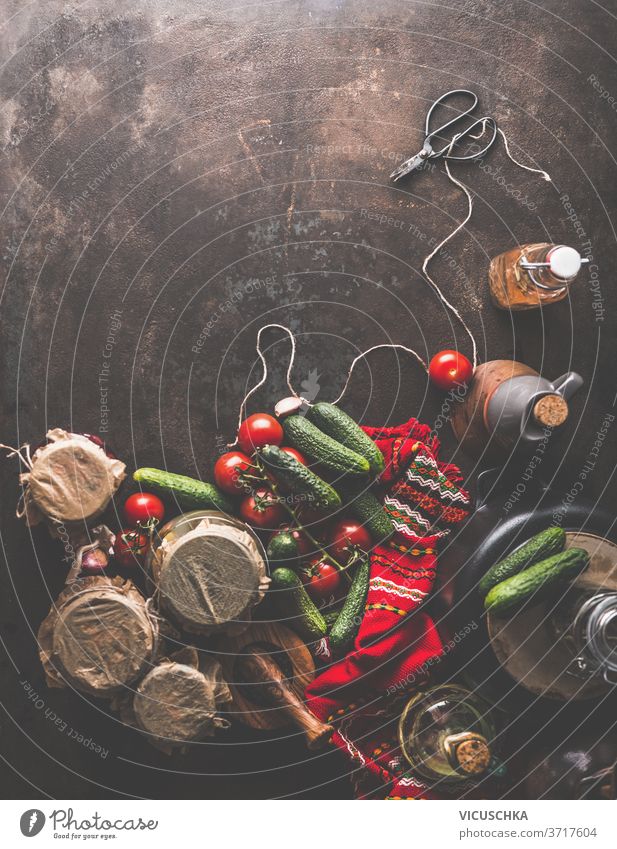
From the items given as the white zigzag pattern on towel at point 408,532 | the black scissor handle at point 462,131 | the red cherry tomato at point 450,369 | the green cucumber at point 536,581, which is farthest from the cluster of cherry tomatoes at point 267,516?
the black scissor handle at point 462,131

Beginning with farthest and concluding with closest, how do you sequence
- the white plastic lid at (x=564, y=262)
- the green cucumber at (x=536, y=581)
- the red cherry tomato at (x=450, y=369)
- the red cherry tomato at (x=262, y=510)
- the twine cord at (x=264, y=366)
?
the twine cord at (x=264, y=366)
the red cherry tomato at (x=450, y=369)
the red cherry tomato at (x=262, y=510)
the white plastic lid at (x=564, y=262)
the green cucumber at (x=536, y=581)

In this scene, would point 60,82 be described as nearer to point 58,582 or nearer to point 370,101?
point 370,101

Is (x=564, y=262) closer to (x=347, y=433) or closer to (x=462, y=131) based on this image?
(x=462, y=131)

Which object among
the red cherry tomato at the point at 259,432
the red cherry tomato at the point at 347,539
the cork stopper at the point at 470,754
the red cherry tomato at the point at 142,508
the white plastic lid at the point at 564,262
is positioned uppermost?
the white plastic lid at the point at 564,262

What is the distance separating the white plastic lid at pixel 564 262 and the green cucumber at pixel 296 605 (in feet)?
5.05

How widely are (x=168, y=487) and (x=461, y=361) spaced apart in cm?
129

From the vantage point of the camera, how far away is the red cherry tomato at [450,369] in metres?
2.84

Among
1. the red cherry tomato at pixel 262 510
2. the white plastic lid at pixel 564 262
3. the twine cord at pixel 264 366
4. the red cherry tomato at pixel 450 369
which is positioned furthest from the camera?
the twine cord at pixel 264 366

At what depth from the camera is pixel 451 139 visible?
3.00 metres

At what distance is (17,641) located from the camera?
2.93 m

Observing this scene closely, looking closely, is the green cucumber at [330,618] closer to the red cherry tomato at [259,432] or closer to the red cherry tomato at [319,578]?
the red cherry tomato at [319,578]

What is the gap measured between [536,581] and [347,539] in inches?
28.9

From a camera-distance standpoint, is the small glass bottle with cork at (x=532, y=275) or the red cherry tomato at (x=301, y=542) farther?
the red cherry tomato at (x=301, y=542)

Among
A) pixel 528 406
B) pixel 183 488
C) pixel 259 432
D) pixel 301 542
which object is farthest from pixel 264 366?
pixel 528 406
